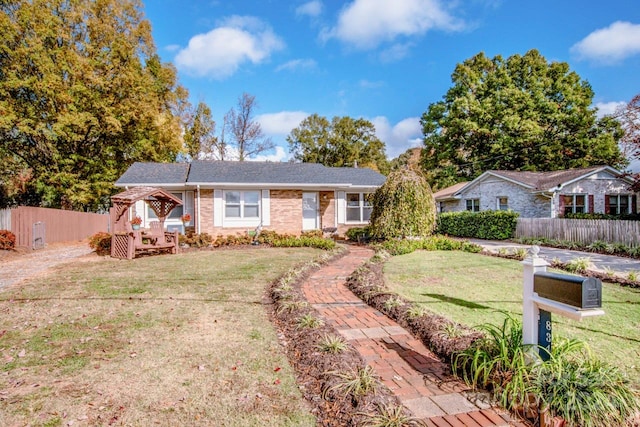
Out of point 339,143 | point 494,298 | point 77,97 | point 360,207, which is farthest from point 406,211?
point 339,143

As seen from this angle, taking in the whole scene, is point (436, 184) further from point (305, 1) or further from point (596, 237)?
point (305, 1)

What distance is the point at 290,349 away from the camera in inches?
161

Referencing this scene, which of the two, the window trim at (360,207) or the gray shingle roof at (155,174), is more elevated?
the gray shingle roof at (155,174)

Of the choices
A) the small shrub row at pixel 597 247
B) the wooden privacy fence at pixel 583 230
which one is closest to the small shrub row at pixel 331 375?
the small shrub row at pixel 597 247

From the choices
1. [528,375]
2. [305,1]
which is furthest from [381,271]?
[305,1]

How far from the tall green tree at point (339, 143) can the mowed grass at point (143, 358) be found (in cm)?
3448

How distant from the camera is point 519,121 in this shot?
92.5 feet

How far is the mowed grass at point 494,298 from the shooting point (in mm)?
4031

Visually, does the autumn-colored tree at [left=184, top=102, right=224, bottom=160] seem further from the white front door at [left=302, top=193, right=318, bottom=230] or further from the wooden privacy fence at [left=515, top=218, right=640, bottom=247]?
the wooden privacy fence at [left=515, top=218, right=640, bottom=247]

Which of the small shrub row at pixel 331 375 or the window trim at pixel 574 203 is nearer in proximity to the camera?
the small shrub row at pixel 331 375

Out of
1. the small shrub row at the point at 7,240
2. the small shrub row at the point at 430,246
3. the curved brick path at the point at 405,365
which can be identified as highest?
the small shrub row at the point at 7,240

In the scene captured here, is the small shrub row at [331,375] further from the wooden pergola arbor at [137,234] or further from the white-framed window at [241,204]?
the white-framed window at [241,204]

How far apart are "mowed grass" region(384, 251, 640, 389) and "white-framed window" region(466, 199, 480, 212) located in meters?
A: 15.0

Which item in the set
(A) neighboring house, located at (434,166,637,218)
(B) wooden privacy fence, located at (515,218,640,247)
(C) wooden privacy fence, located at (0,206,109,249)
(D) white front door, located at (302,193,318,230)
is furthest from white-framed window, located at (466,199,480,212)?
(C) wooden privacy fence, located at (0,206,109,249)
